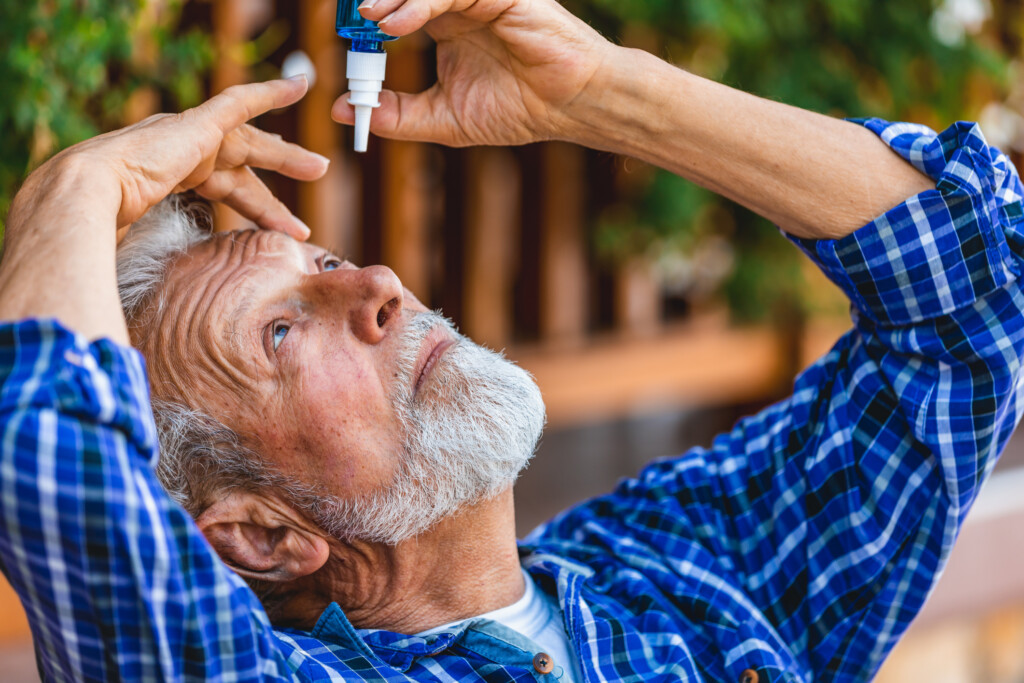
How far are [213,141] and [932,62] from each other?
9.87 feet

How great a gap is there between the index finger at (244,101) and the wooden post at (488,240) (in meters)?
2.52

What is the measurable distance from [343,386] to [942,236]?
888mm

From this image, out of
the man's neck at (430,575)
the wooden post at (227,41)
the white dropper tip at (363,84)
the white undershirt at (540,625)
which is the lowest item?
the white undershirt at (540,625)

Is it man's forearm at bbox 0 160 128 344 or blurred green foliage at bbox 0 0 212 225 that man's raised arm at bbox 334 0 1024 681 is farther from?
blurred green foliage at bbox 0 0 212 225

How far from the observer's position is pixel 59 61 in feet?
5.24

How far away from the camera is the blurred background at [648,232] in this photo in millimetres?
3146

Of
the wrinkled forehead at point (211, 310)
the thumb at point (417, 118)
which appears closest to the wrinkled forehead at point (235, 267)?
the wrinkled forehead at point (211, 310)

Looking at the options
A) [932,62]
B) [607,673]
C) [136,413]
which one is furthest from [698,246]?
[136,413]

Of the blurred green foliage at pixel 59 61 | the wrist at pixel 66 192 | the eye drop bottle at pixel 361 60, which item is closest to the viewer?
the wrist at pixel 66 192

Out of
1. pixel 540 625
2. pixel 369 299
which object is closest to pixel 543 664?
pixel 540 625

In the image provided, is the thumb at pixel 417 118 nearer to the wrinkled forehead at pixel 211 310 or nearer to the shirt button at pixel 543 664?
the wrinkled forehead at pixel 211 310

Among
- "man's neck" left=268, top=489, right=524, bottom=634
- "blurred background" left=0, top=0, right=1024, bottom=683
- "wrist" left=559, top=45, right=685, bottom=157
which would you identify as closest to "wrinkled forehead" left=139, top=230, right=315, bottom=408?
"man's neck" left=268, top=489, right=524, bottom=634

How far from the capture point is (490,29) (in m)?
1.38

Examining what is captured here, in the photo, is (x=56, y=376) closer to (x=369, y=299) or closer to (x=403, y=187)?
(x=369, y=299)
